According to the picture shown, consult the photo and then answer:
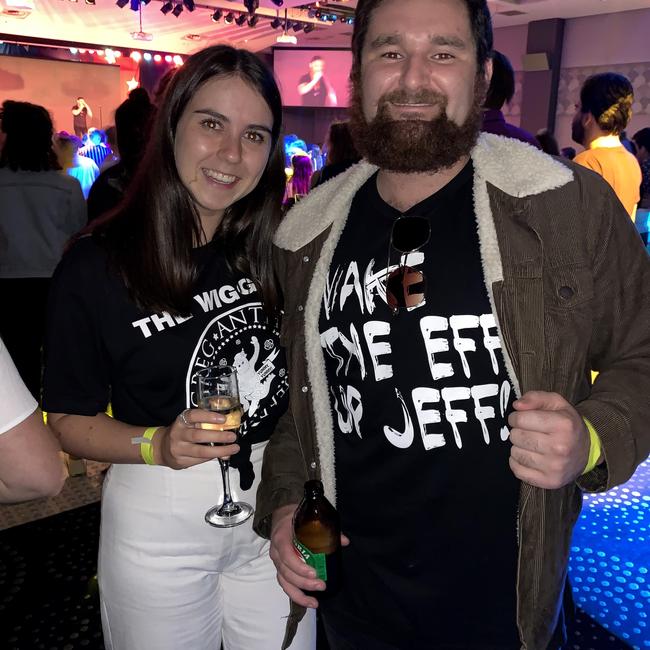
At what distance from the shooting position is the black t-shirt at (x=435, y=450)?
1.38 m

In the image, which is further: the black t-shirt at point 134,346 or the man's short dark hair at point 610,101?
the man's short dark hair at point 610,101

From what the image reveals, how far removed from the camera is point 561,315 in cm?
135

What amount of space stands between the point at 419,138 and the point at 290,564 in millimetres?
1069

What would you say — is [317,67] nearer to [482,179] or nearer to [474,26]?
[474,26]

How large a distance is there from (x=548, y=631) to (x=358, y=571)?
1.51 ft

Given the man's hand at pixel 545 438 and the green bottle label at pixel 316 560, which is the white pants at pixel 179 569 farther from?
the man's hand at pixel 545 438

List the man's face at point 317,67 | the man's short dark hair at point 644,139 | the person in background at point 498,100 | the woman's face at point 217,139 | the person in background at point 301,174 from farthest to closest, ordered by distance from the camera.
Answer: the man's face at point 317,67, the person in background at point 301,174, the man's short dark hair at point 644,139, the person in background at point 498,100, the woman's face at point 217,139

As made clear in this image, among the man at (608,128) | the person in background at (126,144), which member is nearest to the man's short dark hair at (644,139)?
the man at (608,128)

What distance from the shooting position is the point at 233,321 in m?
1.67

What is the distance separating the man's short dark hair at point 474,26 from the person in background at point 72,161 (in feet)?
14.5

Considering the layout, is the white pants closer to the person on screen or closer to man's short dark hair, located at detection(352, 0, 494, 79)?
man's short dark hair, located at detection(352, 0, 494, 79)

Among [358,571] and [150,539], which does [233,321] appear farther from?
[358,571]

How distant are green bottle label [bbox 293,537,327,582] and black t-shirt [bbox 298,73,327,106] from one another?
1576 centimetres

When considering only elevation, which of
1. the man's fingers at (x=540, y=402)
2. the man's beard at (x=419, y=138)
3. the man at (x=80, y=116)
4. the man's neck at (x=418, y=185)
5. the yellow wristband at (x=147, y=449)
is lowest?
the yellow wristband at (x=147, y=449)
